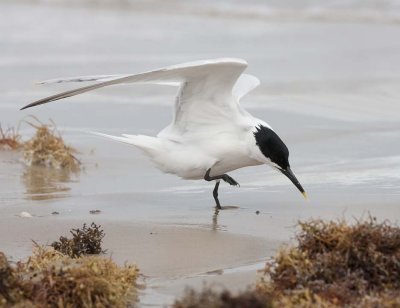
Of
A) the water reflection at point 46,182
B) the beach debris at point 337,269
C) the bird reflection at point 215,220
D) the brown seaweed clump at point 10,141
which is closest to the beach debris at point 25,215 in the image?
the water reflection at point 46,182

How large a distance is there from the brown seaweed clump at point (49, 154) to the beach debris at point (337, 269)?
13.3 ft

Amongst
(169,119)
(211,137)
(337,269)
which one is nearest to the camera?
(337,269)

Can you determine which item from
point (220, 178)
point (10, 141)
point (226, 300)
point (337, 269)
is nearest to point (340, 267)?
point (337, 269)

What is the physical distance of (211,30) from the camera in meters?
17.3

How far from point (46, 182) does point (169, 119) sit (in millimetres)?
2661

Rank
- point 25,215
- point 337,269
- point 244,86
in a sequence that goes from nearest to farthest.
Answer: point 337,269
point 25,215
point 244,86

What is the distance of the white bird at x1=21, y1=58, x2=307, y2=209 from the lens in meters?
7.78

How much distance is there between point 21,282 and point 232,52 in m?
10.0

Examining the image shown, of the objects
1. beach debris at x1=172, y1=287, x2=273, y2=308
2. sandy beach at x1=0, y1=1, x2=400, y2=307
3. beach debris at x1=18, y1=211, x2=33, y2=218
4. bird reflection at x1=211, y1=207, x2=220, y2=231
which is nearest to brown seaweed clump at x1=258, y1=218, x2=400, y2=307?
sandy beach at x1=0, y1=1, x2=400, y2=307

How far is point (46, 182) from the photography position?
28.0 feet

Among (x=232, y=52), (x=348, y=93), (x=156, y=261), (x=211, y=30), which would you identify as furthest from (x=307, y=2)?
(x=156, y=261)

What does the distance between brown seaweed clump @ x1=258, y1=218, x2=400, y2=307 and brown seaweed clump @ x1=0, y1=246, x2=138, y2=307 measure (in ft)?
2.42

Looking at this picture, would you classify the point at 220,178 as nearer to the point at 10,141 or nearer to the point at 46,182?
the point at 46,182

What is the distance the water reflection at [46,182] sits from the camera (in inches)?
315
